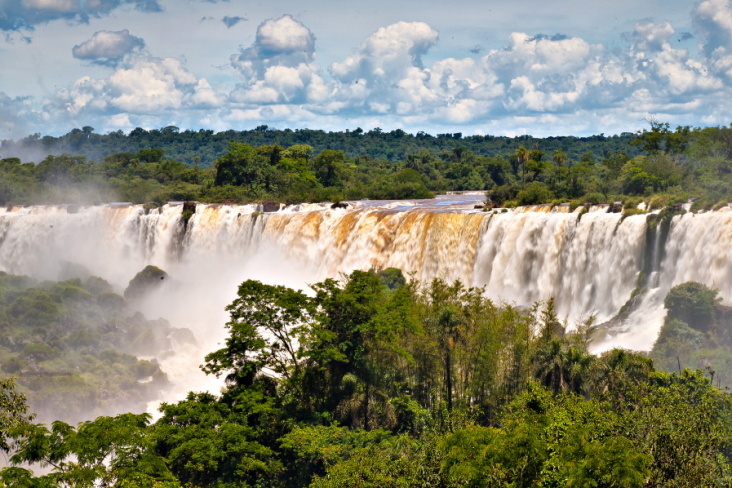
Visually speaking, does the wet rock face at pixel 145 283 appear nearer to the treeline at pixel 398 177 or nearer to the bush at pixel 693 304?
the treeline at pixel 398 177

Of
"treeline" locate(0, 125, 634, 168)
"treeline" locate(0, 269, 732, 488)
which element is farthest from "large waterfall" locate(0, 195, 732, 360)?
"treeline" locate(0, 125, 634, 168)

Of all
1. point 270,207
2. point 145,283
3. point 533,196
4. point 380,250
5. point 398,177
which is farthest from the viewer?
point 398,177

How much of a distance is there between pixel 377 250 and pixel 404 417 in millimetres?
21018

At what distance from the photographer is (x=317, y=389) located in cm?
2570

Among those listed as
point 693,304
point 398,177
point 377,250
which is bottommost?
point 693,304

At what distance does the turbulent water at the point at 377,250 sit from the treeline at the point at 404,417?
370 cm

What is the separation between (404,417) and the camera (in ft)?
82.2

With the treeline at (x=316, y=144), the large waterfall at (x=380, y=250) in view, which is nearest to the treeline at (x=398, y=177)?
the large waterfall at (x=380, y=250)

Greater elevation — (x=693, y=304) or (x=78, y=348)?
(x=693, y=304)

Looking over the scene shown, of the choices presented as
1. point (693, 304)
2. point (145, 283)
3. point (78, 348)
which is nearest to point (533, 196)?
point (693, 304)

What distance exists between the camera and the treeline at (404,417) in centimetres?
1466

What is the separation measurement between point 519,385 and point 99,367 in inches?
856

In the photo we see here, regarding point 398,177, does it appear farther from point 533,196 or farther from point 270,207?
point 533,196

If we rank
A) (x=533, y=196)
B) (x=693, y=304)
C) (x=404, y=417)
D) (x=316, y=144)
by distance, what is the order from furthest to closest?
(x=316, y=144) < (x=533, y=196) < (x=693, y=304) < (x=404, y=417)
